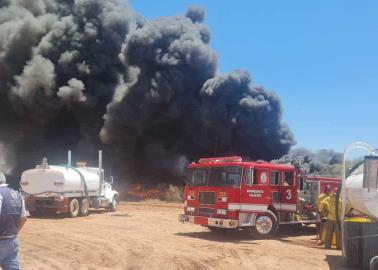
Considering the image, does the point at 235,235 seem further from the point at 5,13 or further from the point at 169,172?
the point at 5,13

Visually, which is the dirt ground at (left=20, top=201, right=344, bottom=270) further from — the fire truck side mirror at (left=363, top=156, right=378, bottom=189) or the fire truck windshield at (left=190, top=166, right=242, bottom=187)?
the fire truck side mirror at (left=363, top=156, right=378, bottom=189)

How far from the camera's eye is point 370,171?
25.2 ft

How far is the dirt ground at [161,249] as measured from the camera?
35.2 feet

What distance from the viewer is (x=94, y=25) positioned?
51.5 meters

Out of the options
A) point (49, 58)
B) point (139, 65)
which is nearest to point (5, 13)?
point (49, 58)

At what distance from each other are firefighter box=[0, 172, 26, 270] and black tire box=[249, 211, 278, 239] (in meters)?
10.8

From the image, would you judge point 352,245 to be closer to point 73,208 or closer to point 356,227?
point 356,227

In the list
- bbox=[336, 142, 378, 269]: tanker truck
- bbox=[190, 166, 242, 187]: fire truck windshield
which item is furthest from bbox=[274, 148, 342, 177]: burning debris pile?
bbox=[336, 142, 378, 269]: tanker truck

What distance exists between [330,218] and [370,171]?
716 centimetres

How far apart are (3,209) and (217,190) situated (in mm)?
10234

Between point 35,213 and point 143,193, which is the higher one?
point 143,193

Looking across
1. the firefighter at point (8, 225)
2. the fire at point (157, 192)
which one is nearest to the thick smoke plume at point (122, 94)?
the fire at point (157, 192)

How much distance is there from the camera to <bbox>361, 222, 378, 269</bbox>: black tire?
33.5ft

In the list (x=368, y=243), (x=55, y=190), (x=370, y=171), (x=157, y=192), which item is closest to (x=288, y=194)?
(x=368, y=243)
